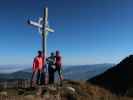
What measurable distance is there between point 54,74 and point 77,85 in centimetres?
152

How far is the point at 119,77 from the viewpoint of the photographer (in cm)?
3803

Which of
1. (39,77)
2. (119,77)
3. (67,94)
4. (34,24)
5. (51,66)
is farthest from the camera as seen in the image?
(119,77)

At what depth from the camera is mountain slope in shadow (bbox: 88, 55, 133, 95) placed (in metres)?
35.0

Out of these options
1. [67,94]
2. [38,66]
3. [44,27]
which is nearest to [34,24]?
[44,27]

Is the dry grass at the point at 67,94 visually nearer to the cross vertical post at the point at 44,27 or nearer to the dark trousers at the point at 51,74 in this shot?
the dark trousers at the point at 51,74

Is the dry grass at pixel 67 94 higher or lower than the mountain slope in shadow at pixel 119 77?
lower

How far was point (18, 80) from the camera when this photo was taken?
21.3 meters

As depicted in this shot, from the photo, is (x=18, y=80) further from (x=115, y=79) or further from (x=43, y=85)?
(x=115, y=79)

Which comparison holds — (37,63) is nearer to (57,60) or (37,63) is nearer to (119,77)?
(57,60)

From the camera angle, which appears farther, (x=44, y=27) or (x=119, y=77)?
(x=119, y=77)

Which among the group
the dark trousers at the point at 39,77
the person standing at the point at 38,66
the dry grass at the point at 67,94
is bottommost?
the dry grass at the point at 67,94

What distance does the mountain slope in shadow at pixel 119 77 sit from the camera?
1378 inches

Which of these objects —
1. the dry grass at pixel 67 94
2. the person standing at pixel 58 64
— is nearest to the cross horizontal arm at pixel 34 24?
the person standing at pixel 58 64

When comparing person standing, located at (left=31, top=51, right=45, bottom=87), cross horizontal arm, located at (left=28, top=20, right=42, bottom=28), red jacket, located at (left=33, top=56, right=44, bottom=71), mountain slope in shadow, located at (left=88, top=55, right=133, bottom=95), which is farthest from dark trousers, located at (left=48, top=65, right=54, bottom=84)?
mountain slope in shadow, located at (left=88, top=55, right=133, bottom=95)
